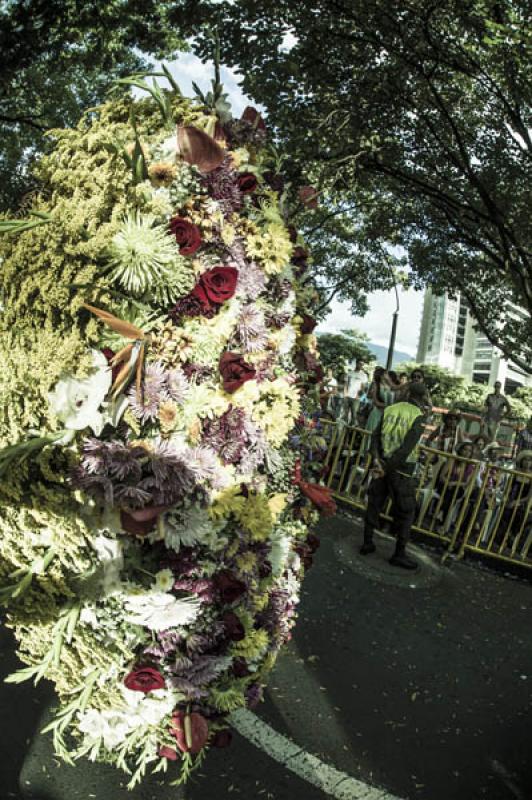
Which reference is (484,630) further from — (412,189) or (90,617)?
(412,189)

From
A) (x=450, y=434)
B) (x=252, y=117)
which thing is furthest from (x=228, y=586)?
(x=450, y=434)

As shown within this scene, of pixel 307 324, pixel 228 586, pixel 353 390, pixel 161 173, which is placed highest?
pixel 161 173

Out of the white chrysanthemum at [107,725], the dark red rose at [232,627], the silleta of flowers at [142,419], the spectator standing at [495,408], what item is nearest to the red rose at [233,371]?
the silleta of flowers at [142,419]

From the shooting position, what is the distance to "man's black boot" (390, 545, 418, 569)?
7.09 m

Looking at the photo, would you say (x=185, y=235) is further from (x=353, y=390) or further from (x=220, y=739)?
(x=353, y=390)

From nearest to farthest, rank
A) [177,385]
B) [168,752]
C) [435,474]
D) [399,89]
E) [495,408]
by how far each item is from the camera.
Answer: [177,385], [168,752], [435,474], [399,89], [495,408]

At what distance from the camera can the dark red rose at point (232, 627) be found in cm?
244

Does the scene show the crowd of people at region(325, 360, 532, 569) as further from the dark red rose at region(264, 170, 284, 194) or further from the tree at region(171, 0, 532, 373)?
the dark red rose at region(264, 170, 284, 194)

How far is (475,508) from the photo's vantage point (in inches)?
311

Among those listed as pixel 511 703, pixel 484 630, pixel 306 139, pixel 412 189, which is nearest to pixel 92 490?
pixel 511 703

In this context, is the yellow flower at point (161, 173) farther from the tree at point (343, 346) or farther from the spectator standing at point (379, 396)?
the tree at point (343, 346)

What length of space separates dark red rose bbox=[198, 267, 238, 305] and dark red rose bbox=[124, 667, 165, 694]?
1450mm

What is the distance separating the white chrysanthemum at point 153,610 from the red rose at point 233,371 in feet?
2.74

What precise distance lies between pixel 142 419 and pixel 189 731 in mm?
1284
